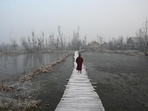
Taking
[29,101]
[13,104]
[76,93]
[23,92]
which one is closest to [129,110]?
[76,93]

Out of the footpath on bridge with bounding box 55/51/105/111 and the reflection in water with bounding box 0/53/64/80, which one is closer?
the footpath on bridge with bounding box 55/51/105/111

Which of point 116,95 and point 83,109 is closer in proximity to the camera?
point 83,109

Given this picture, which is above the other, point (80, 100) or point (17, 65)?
point (80, 100)

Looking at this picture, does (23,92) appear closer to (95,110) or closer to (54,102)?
(54,102)

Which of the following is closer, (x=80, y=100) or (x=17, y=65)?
(x=80, y=100)

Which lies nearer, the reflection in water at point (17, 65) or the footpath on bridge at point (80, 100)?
the footpath on bridge at point (80, 100)

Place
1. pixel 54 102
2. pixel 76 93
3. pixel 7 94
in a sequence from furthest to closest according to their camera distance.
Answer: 1. pixel 7 94
2. pixel 76 93
3. pixel 54 102

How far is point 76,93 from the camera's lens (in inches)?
320

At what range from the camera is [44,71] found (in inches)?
617

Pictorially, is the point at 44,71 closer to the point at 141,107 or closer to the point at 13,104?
the point at 13,104

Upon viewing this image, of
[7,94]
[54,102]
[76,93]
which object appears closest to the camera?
[54,102]

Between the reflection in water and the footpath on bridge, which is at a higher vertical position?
the footpath on bridge

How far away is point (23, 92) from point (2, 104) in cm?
199

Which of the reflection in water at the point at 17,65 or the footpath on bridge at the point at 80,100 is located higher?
the footpath on bridge at the point at 80,100
